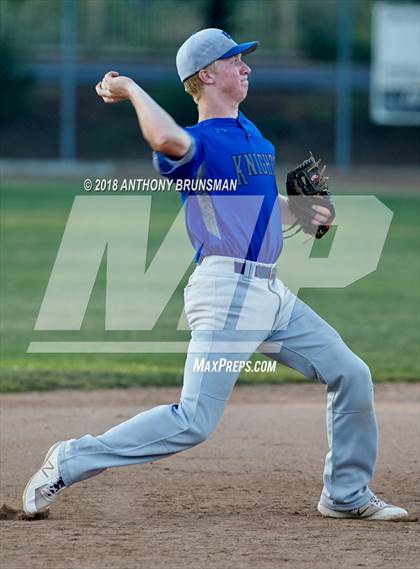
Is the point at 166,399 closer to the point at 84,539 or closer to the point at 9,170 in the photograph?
the point at 84,539

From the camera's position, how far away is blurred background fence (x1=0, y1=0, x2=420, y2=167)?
40250 millimetres

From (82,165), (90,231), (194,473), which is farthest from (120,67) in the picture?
(194,473)

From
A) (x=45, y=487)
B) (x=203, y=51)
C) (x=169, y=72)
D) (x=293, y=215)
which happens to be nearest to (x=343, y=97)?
(x=169, y=72)

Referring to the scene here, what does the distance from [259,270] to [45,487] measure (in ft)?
4.42

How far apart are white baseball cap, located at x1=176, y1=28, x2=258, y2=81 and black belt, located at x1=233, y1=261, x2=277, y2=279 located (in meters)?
0.86

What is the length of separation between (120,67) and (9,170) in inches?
323

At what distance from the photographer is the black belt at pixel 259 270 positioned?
16.2 feet

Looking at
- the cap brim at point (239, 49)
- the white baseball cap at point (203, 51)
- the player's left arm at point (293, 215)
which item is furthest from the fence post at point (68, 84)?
the white baseball cap at point (203, 51)

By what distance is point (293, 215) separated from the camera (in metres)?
5.57

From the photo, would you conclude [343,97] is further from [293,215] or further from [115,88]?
[115,88]

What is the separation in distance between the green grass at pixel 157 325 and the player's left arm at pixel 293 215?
3.73m

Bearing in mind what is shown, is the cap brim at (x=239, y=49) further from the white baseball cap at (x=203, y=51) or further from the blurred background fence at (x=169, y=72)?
the blurred background fence at (x=169, y=72)

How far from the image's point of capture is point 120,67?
41625mm

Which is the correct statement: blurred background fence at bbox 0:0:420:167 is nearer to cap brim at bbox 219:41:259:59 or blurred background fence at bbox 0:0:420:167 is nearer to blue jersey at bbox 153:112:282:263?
cap brim at bbox 219:41:259:59
